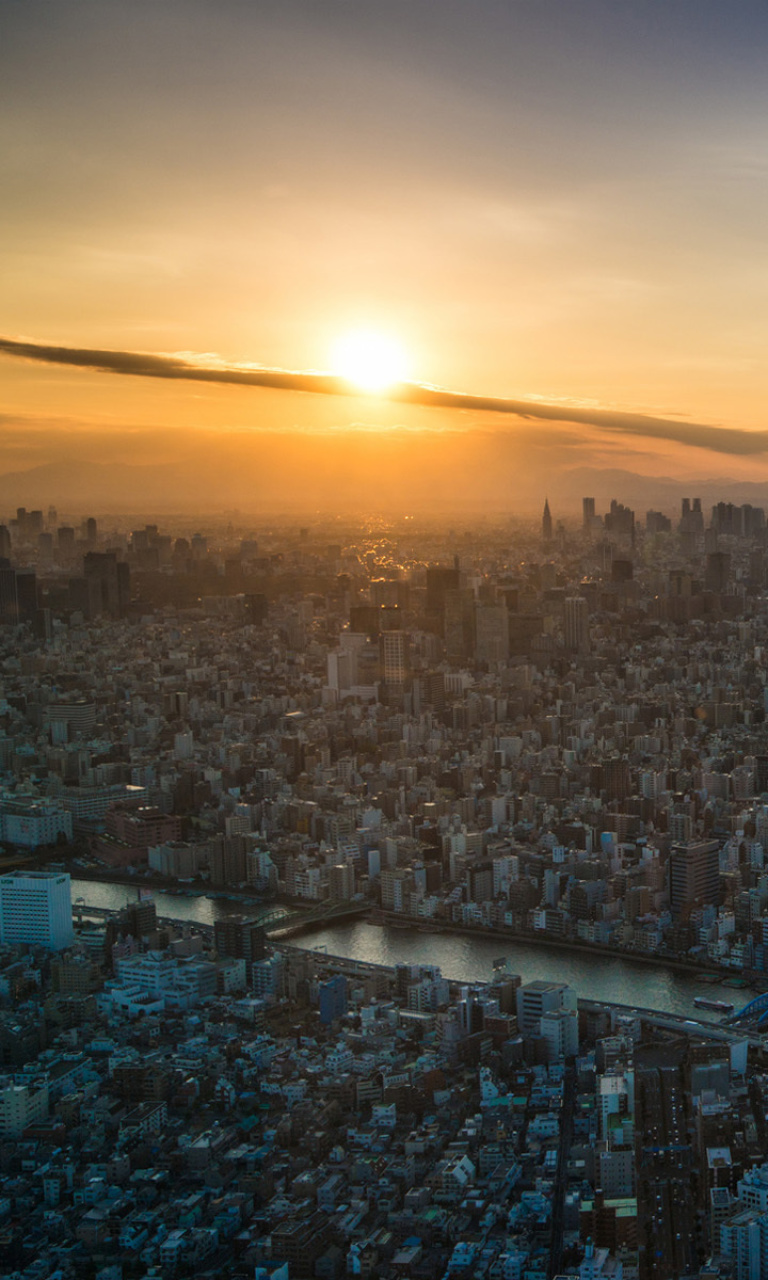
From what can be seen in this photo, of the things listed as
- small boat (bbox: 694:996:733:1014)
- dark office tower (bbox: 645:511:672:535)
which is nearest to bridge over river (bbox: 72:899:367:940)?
small boat (bbox: 694:996:733:1014)

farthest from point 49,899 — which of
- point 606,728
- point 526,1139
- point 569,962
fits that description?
point 606,728

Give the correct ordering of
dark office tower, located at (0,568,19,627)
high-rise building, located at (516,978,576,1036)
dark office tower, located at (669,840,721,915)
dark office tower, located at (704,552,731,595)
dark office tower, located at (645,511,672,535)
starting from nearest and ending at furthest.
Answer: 1. high-rise building, located at (516,978,576,1036)
2. dark office tower, located at (669,840,721,915)
3. dark office tower, located at (0,568,19,627)
4. dark office tower, located at (645,511,672,535)
5. dark office tower, located at (704,552,731,595)

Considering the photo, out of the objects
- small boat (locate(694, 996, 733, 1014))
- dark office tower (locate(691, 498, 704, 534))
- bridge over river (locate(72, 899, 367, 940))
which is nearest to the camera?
small boat (locate(694, 996, 733, 1014))

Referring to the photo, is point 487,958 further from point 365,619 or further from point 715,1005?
point 365,619

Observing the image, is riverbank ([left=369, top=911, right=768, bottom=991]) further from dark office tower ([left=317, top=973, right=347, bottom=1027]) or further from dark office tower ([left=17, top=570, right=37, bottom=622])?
dark office tower ([left=17, top=570, right=37, bottom=622])

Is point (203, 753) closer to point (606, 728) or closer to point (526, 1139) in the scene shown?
point (606, 728)

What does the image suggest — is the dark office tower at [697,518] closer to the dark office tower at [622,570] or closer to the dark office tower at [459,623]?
the dark office tower at [622,570]
